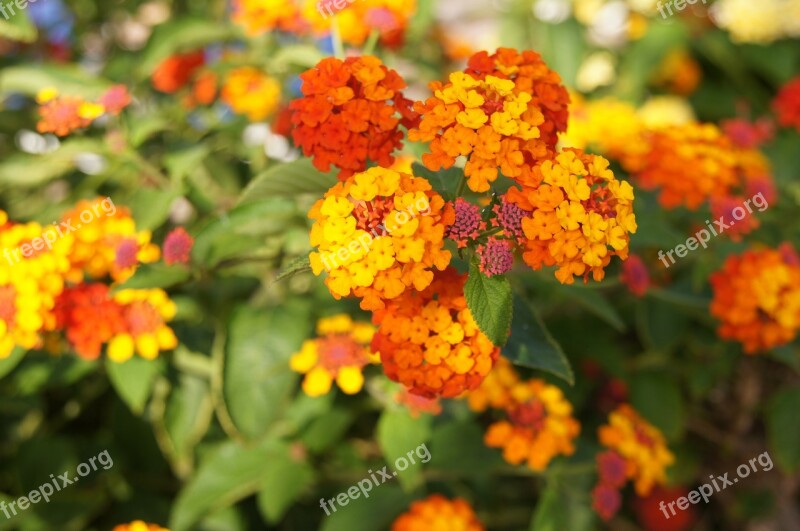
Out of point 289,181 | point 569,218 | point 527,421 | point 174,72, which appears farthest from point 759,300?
point 174,72

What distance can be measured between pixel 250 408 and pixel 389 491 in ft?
1.24

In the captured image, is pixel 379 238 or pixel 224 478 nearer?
pixel 379 238

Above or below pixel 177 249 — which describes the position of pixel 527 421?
below

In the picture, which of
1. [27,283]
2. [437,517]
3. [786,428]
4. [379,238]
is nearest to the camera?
[379,238]

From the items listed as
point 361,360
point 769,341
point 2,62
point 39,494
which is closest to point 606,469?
point 769,341

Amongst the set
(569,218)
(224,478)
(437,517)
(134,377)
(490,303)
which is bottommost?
(224,478)

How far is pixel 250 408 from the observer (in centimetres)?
145

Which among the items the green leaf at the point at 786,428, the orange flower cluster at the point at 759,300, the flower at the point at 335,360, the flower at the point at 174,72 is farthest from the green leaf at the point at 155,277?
the green leaf at the point at 786,428

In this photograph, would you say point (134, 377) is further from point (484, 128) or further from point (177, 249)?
point (484, 128)

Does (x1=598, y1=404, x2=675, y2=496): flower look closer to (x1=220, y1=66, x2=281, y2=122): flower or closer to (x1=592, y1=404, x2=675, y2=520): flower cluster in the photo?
(x1=592, y1=404, x2=675, y2=520): flower cluster

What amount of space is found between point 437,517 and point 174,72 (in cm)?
152

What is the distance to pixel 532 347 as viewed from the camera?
1214 mm

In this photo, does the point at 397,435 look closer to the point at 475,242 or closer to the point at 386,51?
the point at 475,242

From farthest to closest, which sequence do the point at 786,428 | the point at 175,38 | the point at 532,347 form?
the point at 175,38 → the point at 786,428 → the point at 532,347
